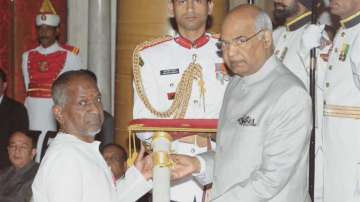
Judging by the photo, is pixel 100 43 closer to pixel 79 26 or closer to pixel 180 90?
pixel 79 26

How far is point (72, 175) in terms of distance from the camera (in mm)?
2717

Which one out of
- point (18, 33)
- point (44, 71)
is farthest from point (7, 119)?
point (18, 33)

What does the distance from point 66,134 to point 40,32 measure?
4135mm

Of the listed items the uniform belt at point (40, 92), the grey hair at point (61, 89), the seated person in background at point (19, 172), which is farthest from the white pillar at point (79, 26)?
the grey hair at point (61, 89)

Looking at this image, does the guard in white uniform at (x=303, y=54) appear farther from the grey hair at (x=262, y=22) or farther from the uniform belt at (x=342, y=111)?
the grey hair at (x=262, y=22)

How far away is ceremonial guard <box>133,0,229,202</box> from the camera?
3879 millimetres

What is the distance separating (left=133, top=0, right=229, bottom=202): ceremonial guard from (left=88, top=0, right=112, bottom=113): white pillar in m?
3.15

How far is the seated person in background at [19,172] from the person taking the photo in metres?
5.35

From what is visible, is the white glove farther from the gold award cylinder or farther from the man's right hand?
the gold award cylinder

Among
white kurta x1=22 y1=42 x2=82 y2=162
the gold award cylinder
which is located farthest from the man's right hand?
white kurta x1=22 y1=42 x2=82 y2=162

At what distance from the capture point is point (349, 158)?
167 inches

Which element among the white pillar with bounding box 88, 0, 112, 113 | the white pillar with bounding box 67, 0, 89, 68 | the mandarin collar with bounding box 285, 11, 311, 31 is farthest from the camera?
the white pillar with bounding box 67, 0, 89, 68

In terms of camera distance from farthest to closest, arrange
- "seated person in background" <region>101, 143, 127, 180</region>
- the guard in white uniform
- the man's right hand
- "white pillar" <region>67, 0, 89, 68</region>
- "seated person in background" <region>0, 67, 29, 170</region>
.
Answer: "white pillar" <region>67, 0, 89, 68</region> < "seated person in background" <region>0, 67, 29, 170</region> < "seated person in background" <region>101, 143, 127, 180</region> < the guard in white uniform < the man's right hand

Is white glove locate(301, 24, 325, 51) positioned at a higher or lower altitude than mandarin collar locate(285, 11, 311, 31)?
lower
